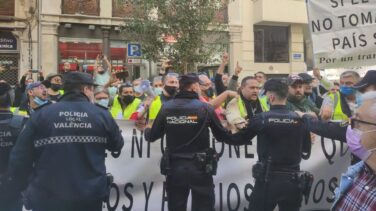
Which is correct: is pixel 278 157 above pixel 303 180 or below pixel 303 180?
above

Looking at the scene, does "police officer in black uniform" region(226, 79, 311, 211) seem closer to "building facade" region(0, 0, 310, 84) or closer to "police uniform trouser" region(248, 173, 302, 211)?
"police uniform trouser" region(248, 173, 302, 211)

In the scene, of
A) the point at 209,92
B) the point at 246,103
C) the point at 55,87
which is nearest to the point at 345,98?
the point at 246,103

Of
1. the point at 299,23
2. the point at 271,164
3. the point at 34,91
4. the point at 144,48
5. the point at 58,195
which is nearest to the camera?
the point at 58,195

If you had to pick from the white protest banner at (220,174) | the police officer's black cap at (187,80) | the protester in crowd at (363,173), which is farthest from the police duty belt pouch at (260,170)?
the protester in crowd at (363,173)

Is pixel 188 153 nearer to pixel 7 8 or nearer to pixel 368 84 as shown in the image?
pixel 368 84

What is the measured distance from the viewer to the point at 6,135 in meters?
4.84

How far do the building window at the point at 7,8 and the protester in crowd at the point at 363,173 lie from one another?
19.6 m

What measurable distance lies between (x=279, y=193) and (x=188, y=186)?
2.90ft

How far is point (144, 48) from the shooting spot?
17266 millimetres

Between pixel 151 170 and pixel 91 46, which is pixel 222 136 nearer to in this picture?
pixel 151 170

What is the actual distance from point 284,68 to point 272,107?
19742mm

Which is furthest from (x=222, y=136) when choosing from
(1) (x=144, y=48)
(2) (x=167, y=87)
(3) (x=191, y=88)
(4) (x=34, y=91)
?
(1) (x=144, y=48)

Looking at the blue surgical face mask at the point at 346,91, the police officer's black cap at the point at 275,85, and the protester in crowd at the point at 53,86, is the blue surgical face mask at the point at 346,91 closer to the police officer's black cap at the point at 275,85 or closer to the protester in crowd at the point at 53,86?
the police officer's black cap at the point at 275,85

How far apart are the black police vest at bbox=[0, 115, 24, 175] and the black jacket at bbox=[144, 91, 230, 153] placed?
4.73ft
